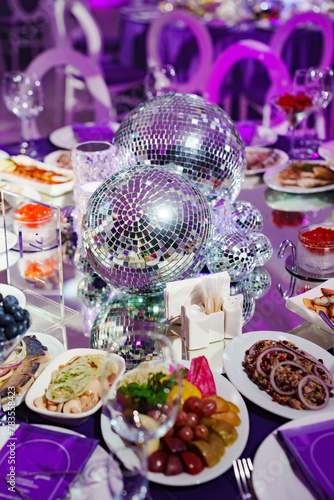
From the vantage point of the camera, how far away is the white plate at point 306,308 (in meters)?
1.10

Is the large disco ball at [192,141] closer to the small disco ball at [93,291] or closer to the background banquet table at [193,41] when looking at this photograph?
the small disco ball at [93,291]

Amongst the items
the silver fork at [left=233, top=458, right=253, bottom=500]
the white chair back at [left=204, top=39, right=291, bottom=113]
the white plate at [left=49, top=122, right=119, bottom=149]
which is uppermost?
the white chair back at [left=204, top=39, right=291, bottom=113]

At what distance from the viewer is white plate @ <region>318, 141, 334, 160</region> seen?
195cm

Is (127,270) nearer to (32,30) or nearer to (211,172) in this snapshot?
(211,172)

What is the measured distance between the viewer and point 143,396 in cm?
77

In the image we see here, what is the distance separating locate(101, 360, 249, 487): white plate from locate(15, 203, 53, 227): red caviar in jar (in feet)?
1.55

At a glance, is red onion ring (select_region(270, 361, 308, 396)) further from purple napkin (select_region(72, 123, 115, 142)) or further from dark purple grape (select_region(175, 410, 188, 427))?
purple napkin (select_region(72, 123, 115, 142))

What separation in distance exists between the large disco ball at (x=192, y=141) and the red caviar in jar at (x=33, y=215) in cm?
29

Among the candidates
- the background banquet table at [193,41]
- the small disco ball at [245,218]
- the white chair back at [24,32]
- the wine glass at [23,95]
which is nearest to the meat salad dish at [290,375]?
the small disco ball at [245,218]

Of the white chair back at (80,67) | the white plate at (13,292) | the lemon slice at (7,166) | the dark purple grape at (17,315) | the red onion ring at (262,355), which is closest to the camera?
the dark purple grape at (17,315)

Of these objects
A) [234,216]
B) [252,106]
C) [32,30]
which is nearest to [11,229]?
[234,216]

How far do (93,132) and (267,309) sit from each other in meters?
1.15

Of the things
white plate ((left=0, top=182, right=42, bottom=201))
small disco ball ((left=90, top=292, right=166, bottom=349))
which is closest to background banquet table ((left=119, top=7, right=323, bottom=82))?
white plate ((left=0, top=182, right=42, bottom=201))

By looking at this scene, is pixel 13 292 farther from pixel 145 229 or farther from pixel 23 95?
pixel 23 95
